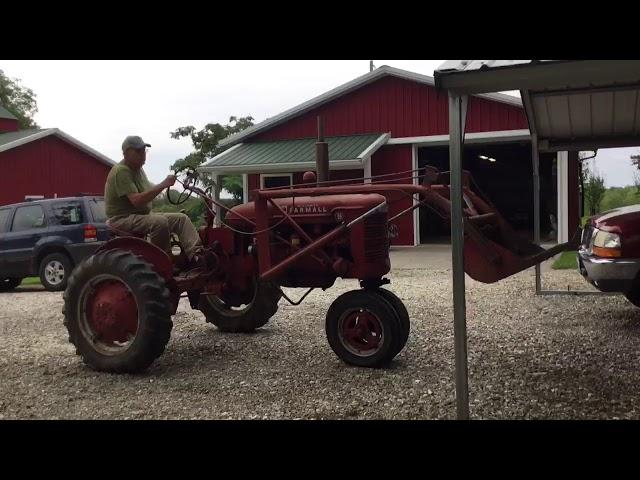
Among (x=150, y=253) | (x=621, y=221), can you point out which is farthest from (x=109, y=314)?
(x=621, y=221)

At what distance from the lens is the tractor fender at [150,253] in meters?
5.72

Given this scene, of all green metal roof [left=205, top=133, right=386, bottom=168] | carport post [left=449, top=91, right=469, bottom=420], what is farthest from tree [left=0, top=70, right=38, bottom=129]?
carport post [left=449, top=91, right=469, bottom=420]

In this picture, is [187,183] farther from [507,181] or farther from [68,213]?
[507,181]

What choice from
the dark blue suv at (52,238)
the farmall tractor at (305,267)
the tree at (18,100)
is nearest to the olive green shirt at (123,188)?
the farmall tractor at (305,267)

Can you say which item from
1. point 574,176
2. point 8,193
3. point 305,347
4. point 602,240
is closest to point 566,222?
point 574,176

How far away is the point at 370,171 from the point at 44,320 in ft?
33.3

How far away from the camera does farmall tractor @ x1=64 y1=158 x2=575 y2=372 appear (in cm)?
539

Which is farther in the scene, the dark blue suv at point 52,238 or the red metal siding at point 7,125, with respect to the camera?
the red metal siding at point 7,125

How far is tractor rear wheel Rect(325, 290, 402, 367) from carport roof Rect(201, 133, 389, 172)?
413 inches

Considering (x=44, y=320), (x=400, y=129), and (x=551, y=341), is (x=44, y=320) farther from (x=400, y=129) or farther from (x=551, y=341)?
(x=400, y=129)

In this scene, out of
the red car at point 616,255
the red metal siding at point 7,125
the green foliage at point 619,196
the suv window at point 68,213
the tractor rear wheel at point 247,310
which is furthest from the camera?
the red metal siding at point 7,125

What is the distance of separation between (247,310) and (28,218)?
297 inches

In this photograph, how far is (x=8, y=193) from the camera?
2222 centimetres

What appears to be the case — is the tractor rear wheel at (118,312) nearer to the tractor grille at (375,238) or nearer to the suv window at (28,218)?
the tractor grille at (375,238)
